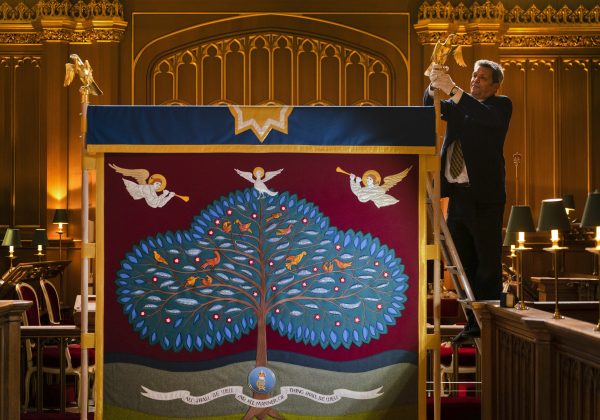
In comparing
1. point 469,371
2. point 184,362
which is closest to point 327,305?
point 184,362

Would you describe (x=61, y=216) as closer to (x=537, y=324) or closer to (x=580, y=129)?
(x=580, y=129)

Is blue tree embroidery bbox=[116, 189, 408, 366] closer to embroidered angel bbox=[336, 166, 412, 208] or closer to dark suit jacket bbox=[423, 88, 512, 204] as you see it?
embroidered angel bbox=[336, 166, 412, 208]

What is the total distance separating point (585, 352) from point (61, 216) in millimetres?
9939

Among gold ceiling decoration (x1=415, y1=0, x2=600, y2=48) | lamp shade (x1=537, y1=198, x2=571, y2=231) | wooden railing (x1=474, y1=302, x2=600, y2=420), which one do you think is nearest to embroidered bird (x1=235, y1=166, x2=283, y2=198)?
wooden railing (x1=474, y1=302, x2=600, y2=420)

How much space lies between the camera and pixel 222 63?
1352 centimetres

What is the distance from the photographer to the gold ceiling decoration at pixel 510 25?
13.0m

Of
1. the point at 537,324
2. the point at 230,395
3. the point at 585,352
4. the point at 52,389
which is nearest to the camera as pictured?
the point at 585,352

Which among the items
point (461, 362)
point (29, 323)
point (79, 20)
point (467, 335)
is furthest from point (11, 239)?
point (467, 335)

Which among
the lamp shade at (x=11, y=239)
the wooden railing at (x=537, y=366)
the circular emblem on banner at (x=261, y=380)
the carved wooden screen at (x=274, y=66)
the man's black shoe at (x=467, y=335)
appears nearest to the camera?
the wooden railing at (x=537, y=366)

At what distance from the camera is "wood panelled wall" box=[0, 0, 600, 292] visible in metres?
13.1

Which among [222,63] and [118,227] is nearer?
[118,227]

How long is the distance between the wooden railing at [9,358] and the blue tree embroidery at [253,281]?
570 millimetres

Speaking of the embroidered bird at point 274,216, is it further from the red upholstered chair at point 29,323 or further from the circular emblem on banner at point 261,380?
the red upholstered chair at point 29,323

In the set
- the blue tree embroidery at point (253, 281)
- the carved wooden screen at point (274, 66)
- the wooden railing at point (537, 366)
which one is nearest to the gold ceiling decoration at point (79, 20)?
the carved wooden screen at point (274, 66)
